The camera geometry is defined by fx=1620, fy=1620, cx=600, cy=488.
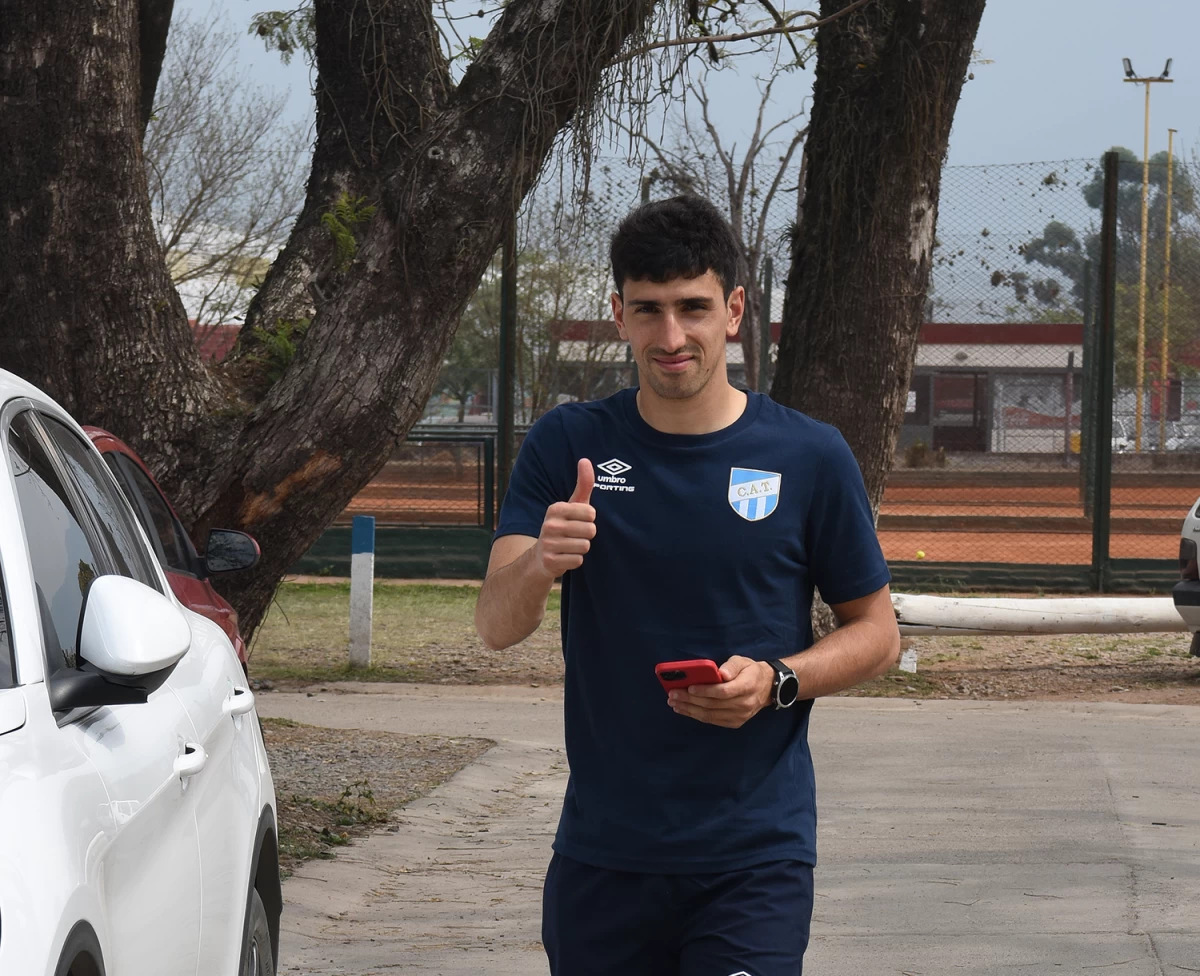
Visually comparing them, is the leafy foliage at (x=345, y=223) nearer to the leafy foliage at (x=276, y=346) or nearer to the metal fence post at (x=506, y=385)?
the leafy foliage at (x=276, y=346)

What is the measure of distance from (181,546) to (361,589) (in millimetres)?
5718

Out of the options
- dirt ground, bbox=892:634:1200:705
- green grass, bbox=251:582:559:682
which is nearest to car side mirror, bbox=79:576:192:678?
green grass, bbox=251:582:559:682

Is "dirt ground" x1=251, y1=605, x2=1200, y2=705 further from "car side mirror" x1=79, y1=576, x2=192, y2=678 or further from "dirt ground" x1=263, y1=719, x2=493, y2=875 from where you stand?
"car side mirror" x1=79, y1=576, x2=192, y2=678

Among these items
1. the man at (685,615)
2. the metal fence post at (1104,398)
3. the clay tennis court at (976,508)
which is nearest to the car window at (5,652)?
the man at (685,615)

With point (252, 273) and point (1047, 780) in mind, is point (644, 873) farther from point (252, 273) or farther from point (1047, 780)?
point (252, 273)

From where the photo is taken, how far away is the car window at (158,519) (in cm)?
529

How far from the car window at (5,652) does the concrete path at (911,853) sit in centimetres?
281

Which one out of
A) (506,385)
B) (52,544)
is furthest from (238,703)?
(506,385)

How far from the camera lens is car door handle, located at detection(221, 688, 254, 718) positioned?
3.70 meters

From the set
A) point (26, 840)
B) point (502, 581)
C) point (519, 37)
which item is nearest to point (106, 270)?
point (519, 37)

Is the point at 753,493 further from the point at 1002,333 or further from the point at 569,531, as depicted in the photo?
the point at 1002,333

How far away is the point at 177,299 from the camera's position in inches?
254

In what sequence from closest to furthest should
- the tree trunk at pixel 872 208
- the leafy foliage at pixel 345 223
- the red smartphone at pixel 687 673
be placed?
the red smartphone at pixel 687 673 → the leafy foliage at pixel 345 223 → the tree trunk at pixel 872 208

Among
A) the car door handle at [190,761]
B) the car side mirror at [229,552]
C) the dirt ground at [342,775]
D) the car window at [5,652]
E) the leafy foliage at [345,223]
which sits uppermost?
the leafy foliage at [345,223]
